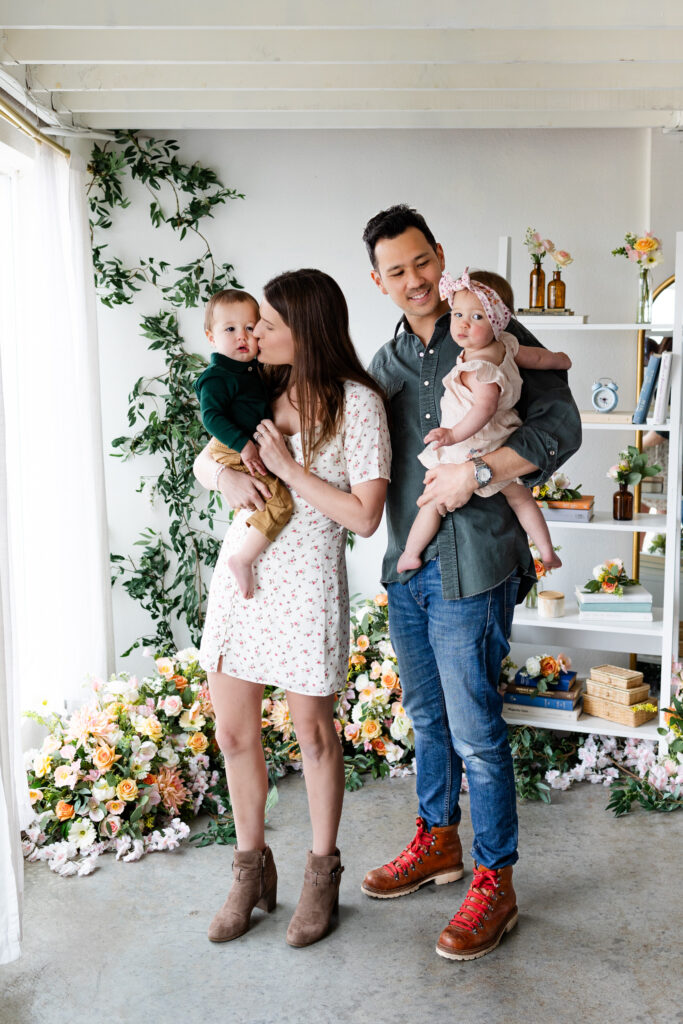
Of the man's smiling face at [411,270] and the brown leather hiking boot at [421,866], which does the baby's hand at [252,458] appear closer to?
the man's smiling face at [411,270]

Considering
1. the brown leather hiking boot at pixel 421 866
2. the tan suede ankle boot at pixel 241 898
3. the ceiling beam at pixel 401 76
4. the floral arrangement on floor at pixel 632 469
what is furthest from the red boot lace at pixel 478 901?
the ceiling beam at pixel 401 76

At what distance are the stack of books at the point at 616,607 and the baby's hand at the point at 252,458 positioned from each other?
178cm

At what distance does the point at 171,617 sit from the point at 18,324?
156cm

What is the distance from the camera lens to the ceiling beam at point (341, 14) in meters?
2.52

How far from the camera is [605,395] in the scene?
358 cm

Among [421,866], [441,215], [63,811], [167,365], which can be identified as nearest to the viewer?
[421,866]

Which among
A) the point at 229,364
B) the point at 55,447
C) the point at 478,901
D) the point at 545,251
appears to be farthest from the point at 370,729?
the point at 545,251

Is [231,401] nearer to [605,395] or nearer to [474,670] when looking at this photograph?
[474,670]

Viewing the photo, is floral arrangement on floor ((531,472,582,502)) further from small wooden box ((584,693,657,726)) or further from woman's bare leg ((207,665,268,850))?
woman's bare leg ((207,665,268,850))

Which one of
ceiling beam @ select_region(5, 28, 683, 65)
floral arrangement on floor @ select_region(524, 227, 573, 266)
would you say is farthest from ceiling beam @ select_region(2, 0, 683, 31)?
floral arrangement on floor @ select_region(524, 227, 573, 266)

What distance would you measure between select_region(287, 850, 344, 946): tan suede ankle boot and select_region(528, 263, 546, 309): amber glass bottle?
7.37 ft

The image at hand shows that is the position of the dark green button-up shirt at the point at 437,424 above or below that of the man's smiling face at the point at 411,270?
below

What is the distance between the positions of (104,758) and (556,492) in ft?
→ 6.36

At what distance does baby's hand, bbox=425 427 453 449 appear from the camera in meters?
2.25
